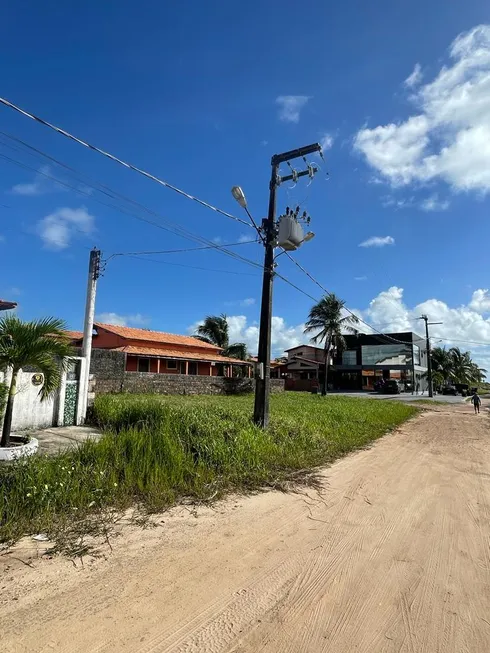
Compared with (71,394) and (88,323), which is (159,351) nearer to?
(88,323)

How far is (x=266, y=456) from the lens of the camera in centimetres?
759

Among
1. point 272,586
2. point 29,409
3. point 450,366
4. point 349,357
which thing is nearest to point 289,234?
point 29,409

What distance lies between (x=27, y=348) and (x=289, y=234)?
19.9 ft

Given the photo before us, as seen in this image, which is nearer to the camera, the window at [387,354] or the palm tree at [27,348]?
the palm tree at [27,348]

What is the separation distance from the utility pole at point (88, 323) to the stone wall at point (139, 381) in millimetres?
6244

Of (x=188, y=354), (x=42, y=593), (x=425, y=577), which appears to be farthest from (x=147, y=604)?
(x=188, y=354)

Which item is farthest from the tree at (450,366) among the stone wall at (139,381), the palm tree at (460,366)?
the stone wall at (139,381)

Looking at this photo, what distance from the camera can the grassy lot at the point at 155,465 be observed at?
15.2ft

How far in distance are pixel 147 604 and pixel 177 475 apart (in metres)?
3.00

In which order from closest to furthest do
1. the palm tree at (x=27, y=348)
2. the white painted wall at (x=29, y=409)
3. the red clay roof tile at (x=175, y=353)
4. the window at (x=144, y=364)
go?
the palm tree at (x=27, y=348) < the white painted wall at (x=29, y=409) < the red clay roof tile at (x=175, y=353) < the window at (x=144, y=364)

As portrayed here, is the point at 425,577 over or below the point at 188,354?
below

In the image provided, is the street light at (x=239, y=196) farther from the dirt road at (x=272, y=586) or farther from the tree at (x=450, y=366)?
the tree at (x=450, y=366)

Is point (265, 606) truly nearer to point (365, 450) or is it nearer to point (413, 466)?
point (413, 466)

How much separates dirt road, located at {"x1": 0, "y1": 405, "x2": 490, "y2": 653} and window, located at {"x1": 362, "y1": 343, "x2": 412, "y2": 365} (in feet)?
169
